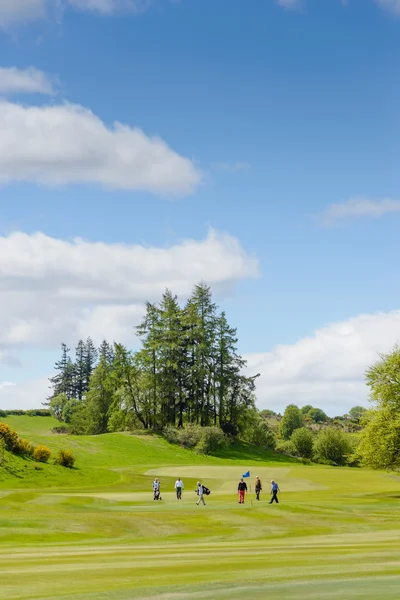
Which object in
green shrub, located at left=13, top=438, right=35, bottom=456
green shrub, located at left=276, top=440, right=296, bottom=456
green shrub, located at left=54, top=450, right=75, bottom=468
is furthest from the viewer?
green shrub, located at left=276, top=440, right=296, bottom=456

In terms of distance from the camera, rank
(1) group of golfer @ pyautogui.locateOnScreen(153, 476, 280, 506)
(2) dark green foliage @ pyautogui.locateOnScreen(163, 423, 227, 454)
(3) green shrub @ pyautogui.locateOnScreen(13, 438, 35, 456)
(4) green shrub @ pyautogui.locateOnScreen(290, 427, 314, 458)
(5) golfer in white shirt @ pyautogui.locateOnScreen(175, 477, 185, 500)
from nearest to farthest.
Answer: (1) group of golfer @ pyautogui.locateOnScreen(153, 476, 280, 506) < (5) golfer in white shirt @ pyautogui.locateOnScreen(175, 477, 185, 500) < (3) green shrub @ pyautogui.locateOnScreen(13, 438, 35, 456) < (2) dark green foliage @ pyautogui.locateOnScreen(163, 423, 227, 454) < (4) green shrub @ pyautogui.locateOnScreen(290, 427, 314, 458)

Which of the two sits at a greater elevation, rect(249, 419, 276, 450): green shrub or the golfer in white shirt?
rect(249, 419, 276, 450): green shrub

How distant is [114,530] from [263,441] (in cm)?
10128

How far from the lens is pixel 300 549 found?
33.3m

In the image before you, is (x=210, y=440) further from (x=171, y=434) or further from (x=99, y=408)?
(x=99, y=408)

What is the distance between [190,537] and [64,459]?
4548 cm

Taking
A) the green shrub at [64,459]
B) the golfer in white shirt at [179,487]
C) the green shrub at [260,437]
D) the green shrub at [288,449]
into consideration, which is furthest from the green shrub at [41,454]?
the green shrub at [288,449]

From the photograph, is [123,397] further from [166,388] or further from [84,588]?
[84,588]

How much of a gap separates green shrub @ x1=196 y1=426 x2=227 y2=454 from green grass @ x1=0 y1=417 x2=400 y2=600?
25.1 metres

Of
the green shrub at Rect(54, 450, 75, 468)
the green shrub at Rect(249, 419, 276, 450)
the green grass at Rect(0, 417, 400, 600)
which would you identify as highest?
the green shrub at Rect(249, 419, 276, 450)

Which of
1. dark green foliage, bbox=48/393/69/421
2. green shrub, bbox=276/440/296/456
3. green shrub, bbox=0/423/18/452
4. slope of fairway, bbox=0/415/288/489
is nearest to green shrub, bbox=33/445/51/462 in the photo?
slope of fairway, bbox=0/415/288/489

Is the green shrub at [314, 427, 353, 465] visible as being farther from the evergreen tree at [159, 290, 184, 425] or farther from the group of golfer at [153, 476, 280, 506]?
the group of golfer at [153, 476, 280, 506]

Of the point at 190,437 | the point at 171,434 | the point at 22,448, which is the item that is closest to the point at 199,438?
the point at 190,437

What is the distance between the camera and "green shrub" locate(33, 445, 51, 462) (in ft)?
266
